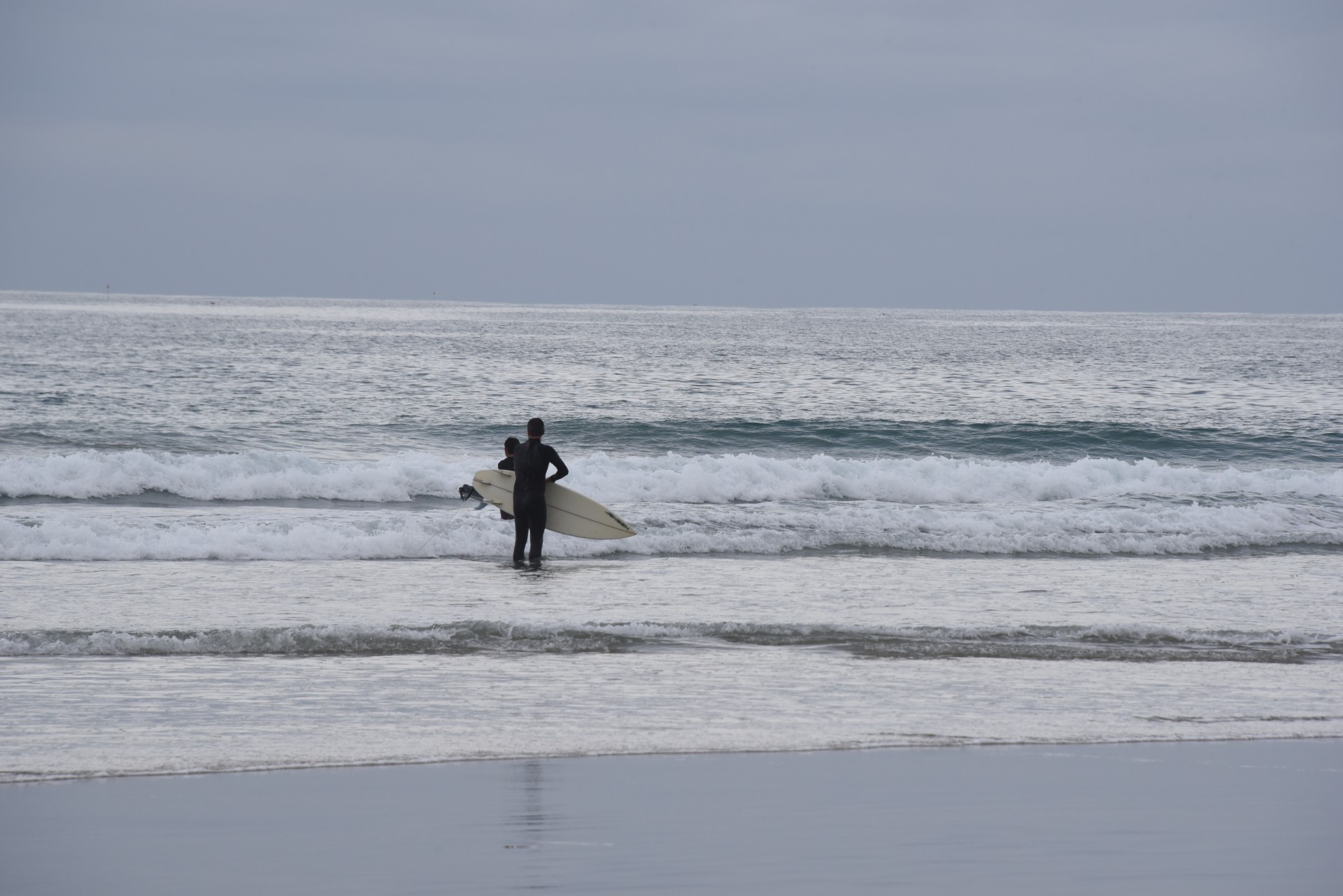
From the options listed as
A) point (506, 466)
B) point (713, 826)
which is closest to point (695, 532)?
point (506, 466)

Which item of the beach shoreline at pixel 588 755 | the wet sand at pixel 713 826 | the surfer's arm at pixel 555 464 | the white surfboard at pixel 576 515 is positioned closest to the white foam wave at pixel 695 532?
the white surfboard at pixel 576 515

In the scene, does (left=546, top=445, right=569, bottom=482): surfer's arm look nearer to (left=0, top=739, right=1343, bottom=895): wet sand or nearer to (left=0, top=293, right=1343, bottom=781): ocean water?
(left=0, top=293, right=1343, bottom=781): ocean water

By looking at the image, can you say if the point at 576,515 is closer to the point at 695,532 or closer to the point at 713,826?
the point at 695,532

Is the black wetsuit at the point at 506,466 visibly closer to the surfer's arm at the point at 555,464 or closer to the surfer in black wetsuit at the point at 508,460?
the surfer in black wetsuit at the point at 508,460

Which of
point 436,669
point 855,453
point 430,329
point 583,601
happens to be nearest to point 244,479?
point 583,601

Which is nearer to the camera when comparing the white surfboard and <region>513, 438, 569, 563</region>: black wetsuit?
<region>513, 438, 569, 563</region>: black wetsuit

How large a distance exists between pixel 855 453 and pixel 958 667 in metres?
16.7

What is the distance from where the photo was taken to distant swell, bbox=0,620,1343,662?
8.44 metres

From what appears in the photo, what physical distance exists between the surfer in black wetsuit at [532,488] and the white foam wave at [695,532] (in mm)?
842

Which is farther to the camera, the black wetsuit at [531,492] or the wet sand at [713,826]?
the black wetsuit at [531,492]

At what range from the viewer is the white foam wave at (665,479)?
58.4 ft

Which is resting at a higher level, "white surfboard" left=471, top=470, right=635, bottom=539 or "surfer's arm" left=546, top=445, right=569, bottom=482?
"surfer's arm" left=546, top=445, right=569, bottom=482

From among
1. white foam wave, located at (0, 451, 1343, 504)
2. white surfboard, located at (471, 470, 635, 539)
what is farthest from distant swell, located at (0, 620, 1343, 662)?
white foam wave, located at (0, 451, 1343, 504)

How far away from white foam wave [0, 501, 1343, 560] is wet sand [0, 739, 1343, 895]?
8089 mm
